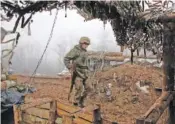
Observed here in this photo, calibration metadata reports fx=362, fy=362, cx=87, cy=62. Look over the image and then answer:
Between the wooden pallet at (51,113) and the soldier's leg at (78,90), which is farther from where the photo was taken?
the soldier's leg at (78,90)

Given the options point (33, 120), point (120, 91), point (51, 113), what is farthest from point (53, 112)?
point (120, 91)

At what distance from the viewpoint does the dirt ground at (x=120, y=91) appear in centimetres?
1148

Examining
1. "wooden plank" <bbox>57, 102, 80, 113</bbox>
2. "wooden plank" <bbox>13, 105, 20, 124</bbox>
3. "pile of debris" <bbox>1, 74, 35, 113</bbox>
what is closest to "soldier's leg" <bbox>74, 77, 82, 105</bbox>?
"wooden plank" <bbox>57, 102, 80, 113</bbox>

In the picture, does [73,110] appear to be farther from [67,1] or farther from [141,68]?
[141,68]

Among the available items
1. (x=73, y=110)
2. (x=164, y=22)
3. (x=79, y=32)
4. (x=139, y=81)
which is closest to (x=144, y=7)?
(x=164, y=22)

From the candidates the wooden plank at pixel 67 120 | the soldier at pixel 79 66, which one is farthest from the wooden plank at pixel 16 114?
→ the soldier at pixel 79 66

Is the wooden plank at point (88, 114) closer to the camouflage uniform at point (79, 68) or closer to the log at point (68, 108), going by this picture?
the log at point (68, 108)

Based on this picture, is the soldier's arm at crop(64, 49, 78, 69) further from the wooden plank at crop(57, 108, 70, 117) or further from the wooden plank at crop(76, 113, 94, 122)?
the wooden plank at crop(76, 113, 94, 122)

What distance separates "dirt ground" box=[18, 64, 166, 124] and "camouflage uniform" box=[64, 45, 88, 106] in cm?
362

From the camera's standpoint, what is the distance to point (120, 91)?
13031 millimetres

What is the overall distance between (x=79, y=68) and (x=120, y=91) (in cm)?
628

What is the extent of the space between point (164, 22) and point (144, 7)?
0.49 m

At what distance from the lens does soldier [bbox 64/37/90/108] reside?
6.68 metres

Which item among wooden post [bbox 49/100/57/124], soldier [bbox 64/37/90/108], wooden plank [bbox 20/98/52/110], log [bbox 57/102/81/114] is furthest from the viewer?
wooden post [bbox 49/100/57/124]
